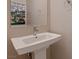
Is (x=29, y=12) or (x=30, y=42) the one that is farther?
(x=29, y=12)

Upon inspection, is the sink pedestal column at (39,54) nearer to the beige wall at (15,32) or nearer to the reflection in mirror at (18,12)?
the beige wall at (15,32)

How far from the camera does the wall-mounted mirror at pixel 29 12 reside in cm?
207

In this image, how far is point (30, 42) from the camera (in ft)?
6.95

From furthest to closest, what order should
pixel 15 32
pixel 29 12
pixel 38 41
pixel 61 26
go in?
pixel 61 26 < pixel 29 12 < pixel 15 32 < pixel 38 41

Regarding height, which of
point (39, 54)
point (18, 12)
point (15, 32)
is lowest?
point (39, 54)

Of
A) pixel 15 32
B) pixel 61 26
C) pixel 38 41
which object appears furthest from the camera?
pixel 61 26

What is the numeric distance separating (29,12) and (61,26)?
0.75 m

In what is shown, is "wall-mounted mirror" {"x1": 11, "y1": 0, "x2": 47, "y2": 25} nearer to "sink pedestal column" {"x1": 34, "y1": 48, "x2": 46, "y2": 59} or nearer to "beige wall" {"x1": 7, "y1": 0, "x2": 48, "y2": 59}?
"beige wall" {"x1": 7, "y1": 0, "x2": 48, "y2": 59}

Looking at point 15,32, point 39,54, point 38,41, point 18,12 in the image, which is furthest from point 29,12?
point 39,54

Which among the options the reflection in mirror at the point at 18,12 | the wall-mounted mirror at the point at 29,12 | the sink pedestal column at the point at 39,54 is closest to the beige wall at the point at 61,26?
the wall-mounted mirror at the point at 29,12

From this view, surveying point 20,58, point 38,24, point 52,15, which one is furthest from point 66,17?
point 20,58

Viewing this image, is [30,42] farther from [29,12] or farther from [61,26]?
[61,26]

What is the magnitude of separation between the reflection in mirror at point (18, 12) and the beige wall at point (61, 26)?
77 cm

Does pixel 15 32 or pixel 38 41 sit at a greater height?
pixel 15 32
